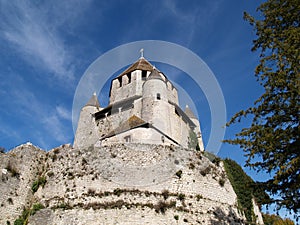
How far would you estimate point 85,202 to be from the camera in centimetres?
1557

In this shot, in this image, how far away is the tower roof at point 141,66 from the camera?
32331 millimetres

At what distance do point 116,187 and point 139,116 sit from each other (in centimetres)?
1080

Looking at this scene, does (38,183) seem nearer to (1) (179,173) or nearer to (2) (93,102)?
(1) (179,173)

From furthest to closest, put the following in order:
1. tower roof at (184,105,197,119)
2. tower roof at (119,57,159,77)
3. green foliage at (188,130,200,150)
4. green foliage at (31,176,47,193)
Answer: tower roof at (184,105,197,119)
tower roof at (119,57,159,77)
green foliage at (188,130,200,150)
green foliage at (31,176,47,193)

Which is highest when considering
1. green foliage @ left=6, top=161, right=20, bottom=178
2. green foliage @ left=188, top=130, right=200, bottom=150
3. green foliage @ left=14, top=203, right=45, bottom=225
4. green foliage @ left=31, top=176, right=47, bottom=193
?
green foliage @ left=188, top=130, right=200, bottom=150

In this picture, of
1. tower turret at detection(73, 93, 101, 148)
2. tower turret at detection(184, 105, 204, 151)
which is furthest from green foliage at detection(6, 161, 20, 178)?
tower turret at detection(184, 105, 204, 151)

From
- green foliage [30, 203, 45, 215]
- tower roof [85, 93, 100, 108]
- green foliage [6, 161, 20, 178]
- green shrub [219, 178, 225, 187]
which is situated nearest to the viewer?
green foliage [30, 203, 45, 215]

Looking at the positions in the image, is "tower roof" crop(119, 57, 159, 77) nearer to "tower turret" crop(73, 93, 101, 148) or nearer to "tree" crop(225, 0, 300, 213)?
"tower turret" crop(73, 93, 101, 148)

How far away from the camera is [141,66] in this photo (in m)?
32.7

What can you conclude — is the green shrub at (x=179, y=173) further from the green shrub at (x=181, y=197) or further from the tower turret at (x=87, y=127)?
the tower turret at (x=87, y=127)

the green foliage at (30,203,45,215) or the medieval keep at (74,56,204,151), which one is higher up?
the medieval keep at (74,56,204,151)

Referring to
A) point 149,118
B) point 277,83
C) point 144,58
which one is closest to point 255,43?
point 277,83

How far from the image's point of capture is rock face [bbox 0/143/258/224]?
15180 mm

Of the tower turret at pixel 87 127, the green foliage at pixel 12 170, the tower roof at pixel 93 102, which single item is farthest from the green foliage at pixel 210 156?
the tower roof at pixel 93 102
